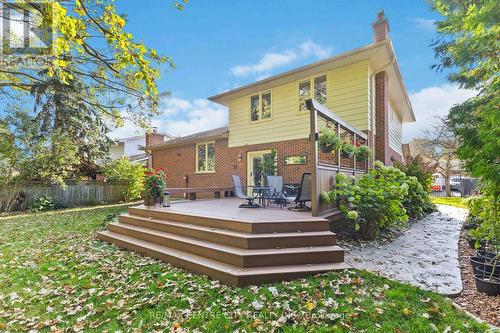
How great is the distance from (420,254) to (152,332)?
4878mm

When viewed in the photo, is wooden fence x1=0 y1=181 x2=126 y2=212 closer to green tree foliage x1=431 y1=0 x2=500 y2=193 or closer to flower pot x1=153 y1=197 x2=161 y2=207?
flower pot x1=153 y1=197 x2=161 y2=207

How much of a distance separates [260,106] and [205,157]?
4.36 m

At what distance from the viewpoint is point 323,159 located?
5.82 metres

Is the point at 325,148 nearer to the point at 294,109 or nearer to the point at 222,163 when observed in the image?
the point at 294,109

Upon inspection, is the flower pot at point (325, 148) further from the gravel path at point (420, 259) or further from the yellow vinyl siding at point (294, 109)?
the yellow vinyl siding at point (294, 109)

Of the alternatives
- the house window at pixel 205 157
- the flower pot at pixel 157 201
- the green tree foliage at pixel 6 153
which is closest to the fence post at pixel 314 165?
the flower pot at pixel 157 201

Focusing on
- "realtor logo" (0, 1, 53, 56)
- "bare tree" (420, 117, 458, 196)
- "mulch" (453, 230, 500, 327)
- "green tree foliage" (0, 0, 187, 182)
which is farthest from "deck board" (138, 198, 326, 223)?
"bare tree" (420, 117, 458, 196)

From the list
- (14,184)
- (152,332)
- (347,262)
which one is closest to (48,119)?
(14,184)

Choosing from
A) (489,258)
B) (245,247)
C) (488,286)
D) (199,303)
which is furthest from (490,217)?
(199,303)

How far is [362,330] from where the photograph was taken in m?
2.54

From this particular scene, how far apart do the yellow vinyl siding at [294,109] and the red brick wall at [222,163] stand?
1.08 ft

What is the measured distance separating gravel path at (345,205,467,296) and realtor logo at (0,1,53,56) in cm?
575

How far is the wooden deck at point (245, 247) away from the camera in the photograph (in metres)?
3.79

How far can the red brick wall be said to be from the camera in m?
10.0
